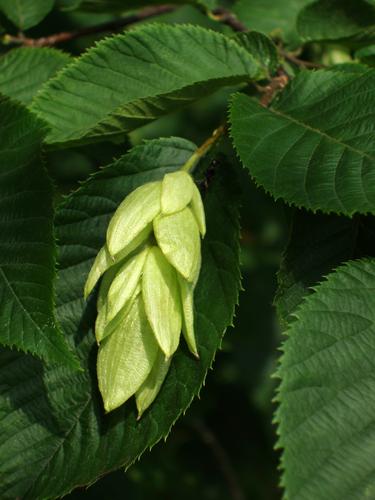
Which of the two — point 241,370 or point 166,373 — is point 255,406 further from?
point 166,373

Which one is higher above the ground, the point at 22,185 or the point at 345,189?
the point at 22,185

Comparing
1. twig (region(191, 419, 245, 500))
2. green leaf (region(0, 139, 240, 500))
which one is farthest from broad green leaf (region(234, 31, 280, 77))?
twig (region(191, 419, 245, 500))

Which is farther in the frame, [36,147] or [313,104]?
[313,104]

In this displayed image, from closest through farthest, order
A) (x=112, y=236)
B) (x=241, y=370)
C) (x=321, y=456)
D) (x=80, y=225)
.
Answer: (x=321, y=456), (x=112, y=236), (x=80, y=225), (x=241, y=370)

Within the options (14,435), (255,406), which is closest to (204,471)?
(255,406)

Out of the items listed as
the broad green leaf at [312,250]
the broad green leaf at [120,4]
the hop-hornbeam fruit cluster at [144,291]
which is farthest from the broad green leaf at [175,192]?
the broad green leaf at [120,4]
